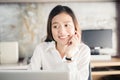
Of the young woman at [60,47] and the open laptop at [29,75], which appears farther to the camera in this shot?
the young woman at [60,47]

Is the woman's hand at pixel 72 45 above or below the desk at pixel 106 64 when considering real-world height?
above

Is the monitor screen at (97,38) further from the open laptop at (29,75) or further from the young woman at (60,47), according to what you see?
the open laptop at (29,75)

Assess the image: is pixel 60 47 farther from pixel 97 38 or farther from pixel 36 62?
pixel 97 38

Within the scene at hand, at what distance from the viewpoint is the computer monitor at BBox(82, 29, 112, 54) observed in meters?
3.22

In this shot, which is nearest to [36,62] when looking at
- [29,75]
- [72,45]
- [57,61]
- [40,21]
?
[57,61]

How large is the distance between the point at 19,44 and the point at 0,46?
0.37 m

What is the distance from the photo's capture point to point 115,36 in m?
3.36

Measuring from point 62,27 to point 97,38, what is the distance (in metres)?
1.68

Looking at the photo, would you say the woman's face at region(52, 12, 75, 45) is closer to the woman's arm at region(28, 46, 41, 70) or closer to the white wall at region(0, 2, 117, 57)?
the woman's arm at region(28, 46, 41, 70)

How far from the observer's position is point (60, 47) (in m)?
1.75

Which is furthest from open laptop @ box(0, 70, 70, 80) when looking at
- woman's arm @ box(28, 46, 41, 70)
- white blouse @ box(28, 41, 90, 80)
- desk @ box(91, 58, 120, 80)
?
desk @ box(91, 58, 120, 80)

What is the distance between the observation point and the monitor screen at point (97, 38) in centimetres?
322

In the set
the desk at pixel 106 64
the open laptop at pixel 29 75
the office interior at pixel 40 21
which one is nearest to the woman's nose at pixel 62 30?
the open laptop at pixel 29 75

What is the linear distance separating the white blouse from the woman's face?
0.10 m
